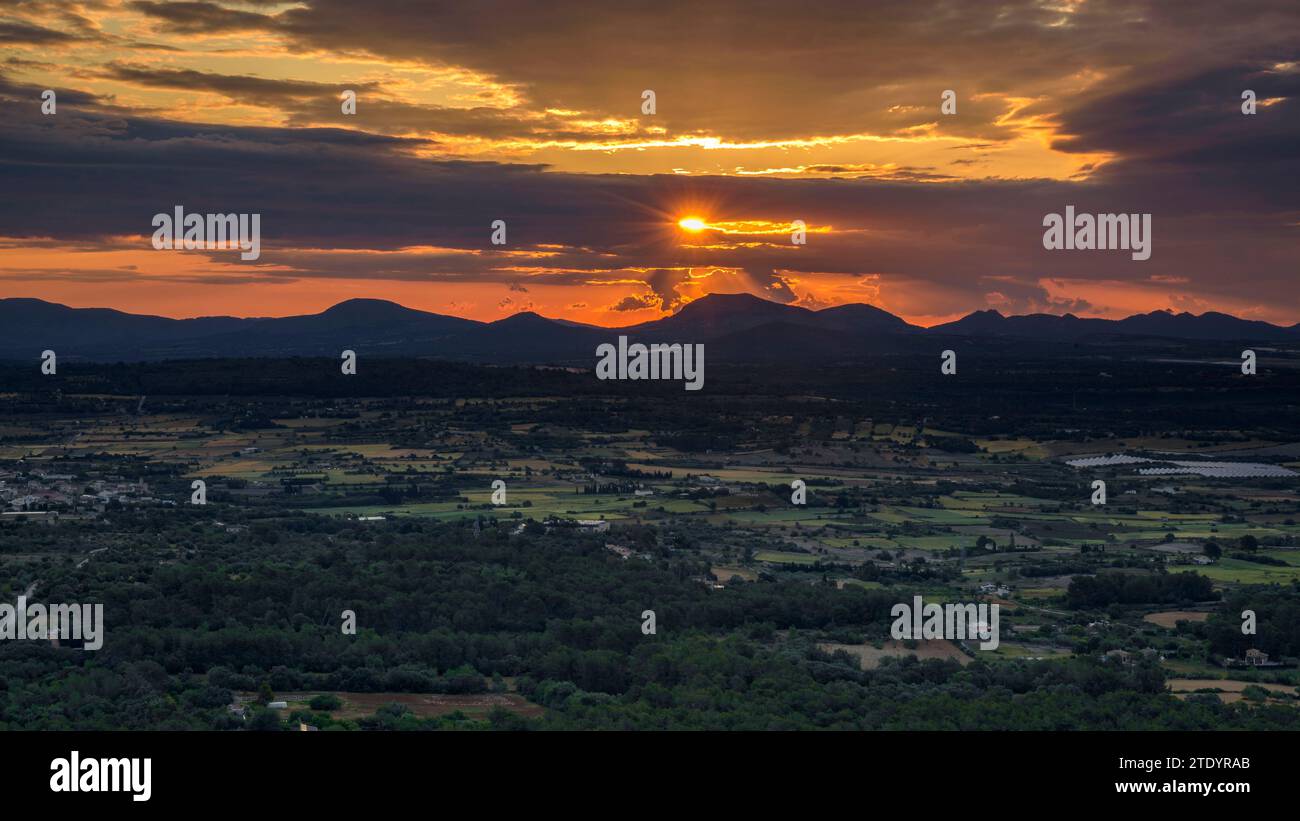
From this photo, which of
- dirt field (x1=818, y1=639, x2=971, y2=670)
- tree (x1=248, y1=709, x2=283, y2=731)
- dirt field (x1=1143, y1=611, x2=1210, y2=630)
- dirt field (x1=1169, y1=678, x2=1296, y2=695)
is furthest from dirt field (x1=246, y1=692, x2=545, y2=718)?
dirt field (x1=1143, y1=611, x2=1210, y2=630)

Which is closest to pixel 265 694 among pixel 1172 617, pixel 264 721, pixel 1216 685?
pixel 264 721

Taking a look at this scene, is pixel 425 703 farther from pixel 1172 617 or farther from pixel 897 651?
pixel 1172 617

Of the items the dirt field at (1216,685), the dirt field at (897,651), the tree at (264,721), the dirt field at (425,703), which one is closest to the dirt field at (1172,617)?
the dirt field at (1216,685)

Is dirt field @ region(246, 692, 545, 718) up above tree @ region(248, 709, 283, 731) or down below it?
below

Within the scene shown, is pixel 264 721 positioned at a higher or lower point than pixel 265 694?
higher

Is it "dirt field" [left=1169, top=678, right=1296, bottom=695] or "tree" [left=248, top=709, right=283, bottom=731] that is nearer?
"tree" [left=248, top=709, right=283, bottom=731]

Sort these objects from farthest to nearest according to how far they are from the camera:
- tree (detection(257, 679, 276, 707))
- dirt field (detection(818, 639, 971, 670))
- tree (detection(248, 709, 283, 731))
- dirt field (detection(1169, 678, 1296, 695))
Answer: dirt field (detection(818, 639, 971, 670)) → dirt field (detection(1169, 678, 1296, 695)) → tree (detection(257, 679, 276, 707)) → tree (detection(248, 709, 283, 731))

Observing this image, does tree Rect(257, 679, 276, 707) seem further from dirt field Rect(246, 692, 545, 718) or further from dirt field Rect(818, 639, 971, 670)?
dirt field Rect(818, 639, 971, 670)
